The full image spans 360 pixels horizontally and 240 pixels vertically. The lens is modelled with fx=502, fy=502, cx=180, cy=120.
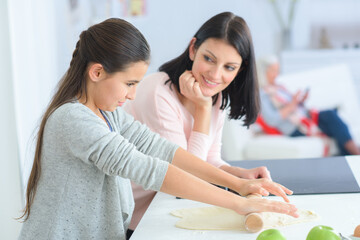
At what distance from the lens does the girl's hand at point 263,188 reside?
4.04ft

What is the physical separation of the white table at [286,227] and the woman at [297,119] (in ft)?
7.89

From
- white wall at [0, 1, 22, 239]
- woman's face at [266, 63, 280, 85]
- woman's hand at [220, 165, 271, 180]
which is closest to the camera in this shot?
woman's hand at [220, 165, 271, 180]

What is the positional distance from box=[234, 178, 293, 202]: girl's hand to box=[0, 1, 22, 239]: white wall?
1.28 m

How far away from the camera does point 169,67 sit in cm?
178

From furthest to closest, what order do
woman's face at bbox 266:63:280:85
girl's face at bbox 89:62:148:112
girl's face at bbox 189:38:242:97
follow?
woman's face at bbox 266:63:280:85, girl's face at bbox 189:38:242:97, girl's face at bbox 89:62:148:112

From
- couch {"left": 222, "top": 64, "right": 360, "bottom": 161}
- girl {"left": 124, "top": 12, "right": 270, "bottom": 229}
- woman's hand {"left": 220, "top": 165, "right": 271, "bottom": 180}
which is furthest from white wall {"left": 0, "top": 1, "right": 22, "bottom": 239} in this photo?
couch {"left": 222, "top": 64, "right": 360, "bottom": 161}

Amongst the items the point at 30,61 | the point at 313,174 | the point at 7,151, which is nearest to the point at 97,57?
the point at 313,174

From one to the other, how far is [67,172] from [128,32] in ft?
1.15

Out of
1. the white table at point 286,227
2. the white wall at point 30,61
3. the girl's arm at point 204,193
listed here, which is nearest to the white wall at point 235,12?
the white wall at point 30,61

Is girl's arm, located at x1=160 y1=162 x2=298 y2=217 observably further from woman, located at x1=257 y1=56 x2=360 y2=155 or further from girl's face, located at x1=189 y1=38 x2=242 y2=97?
woman, located at x1=257 y1=56 x2=360 y2=155

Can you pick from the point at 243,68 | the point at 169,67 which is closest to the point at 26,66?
the point at 169,67

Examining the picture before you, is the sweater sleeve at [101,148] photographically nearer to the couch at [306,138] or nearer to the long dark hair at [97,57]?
the long dark hair at [97,57]

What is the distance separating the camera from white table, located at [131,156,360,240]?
1060mm

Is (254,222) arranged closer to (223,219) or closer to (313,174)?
(223,219)
